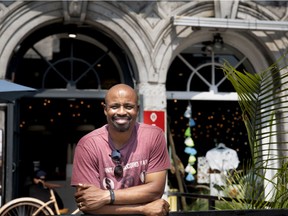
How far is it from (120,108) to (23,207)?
469 centimetres

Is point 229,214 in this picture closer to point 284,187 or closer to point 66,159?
point 284,187

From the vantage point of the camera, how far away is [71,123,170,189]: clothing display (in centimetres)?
238

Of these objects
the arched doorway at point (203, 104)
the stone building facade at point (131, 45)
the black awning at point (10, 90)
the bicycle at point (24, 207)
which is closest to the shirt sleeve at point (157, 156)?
the black awning at point (10, 90)

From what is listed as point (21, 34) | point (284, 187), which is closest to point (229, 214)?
point (284, 187)

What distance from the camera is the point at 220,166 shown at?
371 inches

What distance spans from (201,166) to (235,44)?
A: 8.18 feet

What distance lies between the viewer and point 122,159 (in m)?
2.43

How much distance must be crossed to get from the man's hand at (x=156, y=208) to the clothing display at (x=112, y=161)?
0.61ft

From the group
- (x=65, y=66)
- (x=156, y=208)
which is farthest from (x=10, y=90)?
(x=156, y=208)

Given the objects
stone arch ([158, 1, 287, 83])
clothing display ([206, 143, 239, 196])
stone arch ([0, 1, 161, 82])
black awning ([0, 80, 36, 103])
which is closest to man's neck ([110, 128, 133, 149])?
black awning ([0, 80, 36, 103])

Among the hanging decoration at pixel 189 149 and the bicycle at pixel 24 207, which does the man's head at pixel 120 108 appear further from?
the hanging decoration at pixel 189 149

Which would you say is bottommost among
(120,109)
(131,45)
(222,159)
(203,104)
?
(222,159)

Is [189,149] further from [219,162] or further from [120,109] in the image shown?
[120,109]

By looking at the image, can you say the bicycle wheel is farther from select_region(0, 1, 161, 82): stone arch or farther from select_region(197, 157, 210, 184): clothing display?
select_region(197, 157, 210, 184): clothing display
